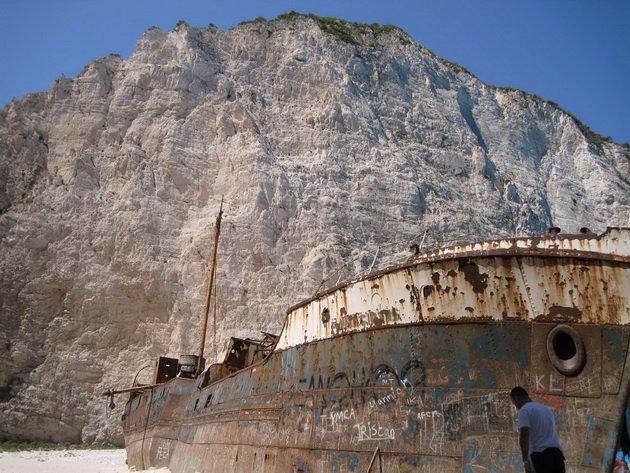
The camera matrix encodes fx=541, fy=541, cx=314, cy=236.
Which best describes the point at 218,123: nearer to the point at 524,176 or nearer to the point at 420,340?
the point at 524,176

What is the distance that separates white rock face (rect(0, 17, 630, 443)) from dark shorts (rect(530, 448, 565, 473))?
55.2 feet

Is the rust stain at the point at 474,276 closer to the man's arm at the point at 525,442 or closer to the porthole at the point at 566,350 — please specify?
the porthole at the point at 566,350

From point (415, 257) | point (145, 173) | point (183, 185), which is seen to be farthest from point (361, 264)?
point (415, 257)

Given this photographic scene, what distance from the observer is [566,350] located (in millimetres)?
6359

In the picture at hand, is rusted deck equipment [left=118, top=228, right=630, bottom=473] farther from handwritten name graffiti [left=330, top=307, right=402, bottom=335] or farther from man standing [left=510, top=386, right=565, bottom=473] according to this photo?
man standing [left=510, top=386, right=565, bottom=473]

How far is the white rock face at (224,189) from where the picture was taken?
22.5 metres

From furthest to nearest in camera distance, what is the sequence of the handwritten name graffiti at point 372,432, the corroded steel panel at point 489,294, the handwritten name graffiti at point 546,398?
1. the handwritten name graffiti at point 372,432
2. the corroded steel panel at point 489,294
3. the handwritten name graffiti at point 546,398

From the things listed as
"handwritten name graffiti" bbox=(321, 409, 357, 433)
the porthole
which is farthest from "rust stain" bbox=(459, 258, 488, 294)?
"handwritten name graffiti" bbox=(321, 409, 357, 433)

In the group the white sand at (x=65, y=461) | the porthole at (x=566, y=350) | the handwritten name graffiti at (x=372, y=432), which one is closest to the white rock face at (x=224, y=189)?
the white sand at (x=65, y=461)

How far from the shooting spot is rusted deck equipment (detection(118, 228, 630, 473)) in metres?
6.15

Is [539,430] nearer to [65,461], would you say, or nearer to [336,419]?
[336,419]

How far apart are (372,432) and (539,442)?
3.37 m

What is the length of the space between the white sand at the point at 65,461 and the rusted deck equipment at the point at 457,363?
23.2ft

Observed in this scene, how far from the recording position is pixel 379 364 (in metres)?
7.48
